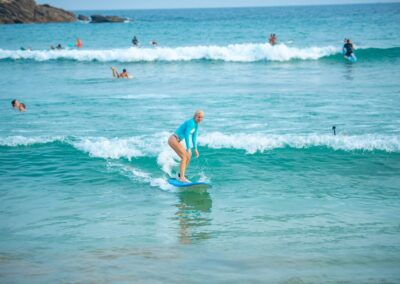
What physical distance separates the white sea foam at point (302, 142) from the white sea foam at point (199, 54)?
20.3 m

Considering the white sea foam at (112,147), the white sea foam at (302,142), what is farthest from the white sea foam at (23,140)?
the white sea foam at (302,142)

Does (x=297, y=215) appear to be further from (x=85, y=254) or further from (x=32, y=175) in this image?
(x=32, y=175)

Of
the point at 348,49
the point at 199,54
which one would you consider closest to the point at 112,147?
the point at 348,49

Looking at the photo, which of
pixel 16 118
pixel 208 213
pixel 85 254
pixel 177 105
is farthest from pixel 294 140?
pixel 16 118

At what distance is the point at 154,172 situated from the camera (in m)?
12.3

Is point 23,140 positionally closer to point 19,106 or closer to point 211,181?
point 19,106

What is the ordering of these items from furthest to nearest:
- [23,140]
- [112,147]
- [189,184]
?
1. [23,140]
2. [112,147]
3. [189,184]

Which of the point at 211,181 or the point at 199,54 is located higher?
the point at 199,54

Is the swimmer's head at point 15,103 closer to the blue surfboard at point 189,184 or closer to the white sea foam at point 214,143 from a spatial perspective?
the white sea foam at point 214,143

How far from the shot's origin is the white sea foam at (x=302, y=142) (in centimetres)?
1332

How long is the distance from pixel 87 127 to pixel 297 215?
32.5 ft

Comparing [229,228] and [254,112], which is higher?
[254,112]

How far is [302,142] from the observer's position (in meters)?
13.9

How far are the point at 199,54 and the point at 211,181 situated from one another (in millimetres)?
26315
